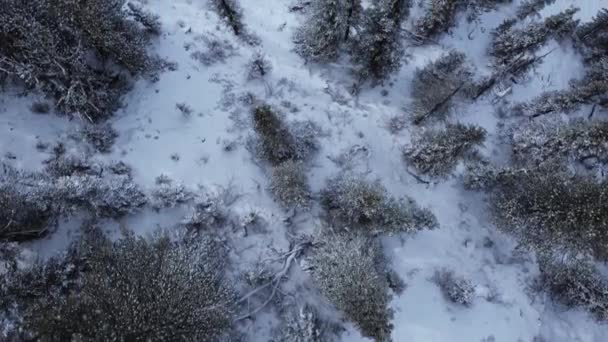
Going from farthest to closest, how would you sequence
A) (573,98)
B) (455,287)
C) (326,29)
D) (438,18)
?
(438,18)
(573,98)
(326,29)
(455,287)

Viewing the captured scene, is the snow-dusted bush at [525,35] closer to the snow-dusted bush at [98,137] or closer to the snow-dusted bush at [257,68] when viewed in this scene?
the snow-dusted bush at [257,68]

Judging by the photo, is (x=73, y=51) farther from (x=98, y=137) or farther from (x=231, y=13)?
(x=231, y=13)

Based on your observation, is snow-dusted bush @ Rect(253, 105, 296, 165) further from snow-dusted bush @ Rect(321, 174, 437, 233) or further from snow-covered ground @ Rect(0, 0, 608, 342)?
snow-dusted bush @ Rect(321, 174, 437, 233)

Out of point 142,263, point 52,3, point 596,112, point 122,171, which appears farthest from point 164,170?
point 596,112

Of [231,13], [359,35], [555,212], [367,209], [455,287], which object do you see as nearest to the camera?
[555,212]

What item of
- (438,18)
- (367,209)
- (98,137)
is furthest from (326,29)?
(98,137)

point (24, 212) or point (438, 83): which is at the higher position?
point (438, 83)

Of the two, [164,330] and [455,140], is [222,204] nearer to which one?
[164,330]

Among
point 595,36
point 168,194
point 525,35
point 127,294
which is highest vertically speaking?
point 595,36
